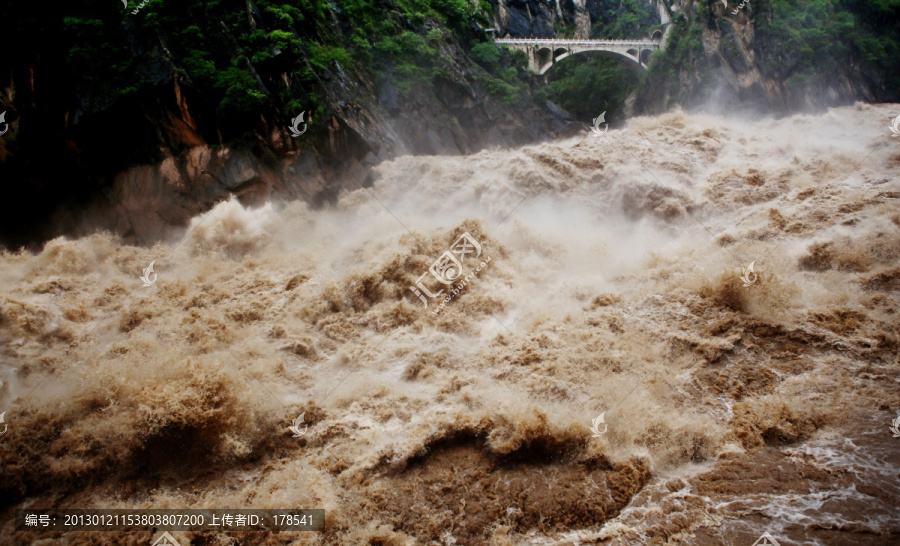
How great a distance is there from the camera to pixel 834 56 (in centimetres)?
2688

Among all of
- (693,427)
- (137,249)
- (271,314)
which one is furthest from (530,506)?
(137,249)

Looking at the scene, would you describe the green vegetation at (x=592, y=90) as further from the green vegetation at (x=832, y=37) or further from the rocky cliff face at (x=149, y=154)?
the rocky cliff face at (x=149, y=154)

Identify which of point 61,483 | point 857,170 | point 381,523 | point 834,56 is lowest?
point 381,523

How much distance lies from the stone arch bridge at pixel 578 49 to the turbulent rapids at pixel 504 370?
24.0 metres

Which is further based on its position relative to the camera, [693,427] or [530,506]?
[693,427]

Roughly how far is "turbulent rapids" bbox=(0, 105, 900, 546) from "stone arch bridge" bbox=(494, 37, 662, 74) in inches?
947

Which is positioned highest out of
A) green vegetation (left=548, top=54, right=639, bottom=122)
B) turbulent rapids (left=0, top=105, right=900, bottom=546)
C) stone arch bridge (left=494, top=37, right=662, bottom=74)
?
stone arch bridge (left=494, top=37, right=662, bottom=74)

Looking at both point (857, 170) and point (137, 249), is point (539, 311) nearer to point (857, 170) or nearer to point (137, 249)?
point (857, 170)

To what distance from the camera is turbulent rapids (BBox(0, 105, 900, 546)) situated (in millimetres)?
5051

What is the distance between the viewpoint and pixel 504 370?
25.0 ft

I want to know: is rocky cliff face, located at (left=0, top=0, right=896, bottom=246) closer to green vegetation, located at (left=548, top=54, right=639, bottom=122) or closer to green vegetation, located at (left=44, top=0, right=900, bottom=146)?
green vegetation, located at (left=44, top=0, right=900, bottom=146)

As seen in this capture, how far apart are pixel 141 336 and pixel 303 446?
172 inches

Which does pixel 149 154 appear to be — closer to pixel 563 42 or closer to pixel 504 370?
pixel 504 370

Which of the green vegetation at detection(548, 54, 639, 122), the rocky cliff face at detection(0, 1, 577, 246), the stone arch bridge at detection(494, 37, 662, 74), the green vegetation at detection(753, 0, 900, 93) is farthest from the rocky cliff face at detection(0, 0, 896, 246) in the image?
the green vegetation at detection(753, 0, 900, 93)
